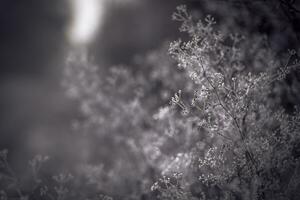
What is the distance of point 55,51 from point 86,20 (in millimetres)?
2044

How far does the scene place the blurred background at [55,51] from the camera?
11748 mm

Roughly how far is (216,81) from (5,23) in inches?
459

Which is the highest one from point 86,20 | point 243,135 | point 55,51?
point 55,51

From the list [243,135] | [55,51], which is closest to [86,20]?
[55,51]

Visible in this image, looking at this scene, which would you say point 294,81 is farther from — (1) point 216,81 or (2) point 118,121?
(2) point 118,121

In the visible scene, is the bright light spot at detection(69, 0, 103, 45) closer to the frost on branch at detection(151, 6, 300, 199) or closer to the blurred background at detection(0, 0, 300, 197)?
the blurred background at detection(0, 0, 300, 197)

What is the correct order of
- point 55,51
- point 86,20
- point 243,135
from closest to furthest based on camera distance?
point 243,135
point 86,20
point 55,51

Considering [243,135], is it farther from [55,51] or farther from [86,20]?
[55,51]

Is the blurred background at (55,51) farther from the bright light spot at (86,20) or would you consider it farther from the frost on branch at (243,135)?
the frost on branch at (243,135)

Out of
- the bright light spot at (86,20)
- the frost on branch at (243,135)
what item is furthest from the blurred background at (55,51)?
the frost on branch at (243,135)

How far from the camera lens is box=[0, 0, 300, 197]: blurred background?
38.5 feet

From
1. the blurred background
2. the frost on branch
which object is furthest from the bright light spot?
the frost on branch

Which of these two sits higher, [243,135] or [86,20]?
[86,20]

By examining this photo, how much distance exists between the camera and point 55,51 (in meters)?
13.3
